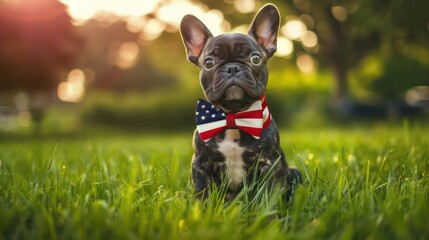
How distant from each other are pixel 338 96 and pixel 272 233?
2045 centimetres

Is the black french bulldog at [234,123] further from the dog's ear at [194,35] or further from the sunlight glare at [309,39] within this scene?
the sunlight glare at [309,39]

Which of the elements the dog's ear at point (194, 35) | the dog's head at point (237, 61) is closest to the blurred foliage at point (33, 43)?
the dog's ear at point (194, 35)

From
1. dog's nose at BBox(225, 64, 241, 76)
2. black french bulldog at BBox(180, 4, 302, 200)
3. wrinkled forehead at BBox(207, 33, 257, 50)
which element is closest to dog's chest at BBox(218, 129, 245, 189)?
black french bulldog at BBox(180, 4, 302, 200)

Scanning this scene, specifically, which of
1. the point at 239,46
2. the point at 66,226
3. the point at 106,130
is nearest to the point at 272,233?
the point at 66,226

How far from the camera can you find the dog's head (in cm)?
293

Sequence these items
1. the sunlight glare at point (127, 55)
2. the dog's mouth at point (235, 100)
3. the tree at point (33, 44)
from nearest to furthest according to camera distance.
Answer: the dog's mouth at point (235, 100) < the tree at point (33, 44) < the sunlight glare at point (127, 55)

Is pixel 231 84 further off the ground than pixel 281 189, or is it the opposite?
pixel 231 84

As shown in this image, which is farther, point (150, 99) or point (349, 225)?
point (150, 99)

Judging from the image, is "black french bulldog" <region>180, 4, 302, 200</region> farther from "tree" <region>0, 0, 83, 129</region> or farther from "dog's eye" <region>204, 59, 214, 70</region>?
"tree" <region>0, 0, 83, 129</region>

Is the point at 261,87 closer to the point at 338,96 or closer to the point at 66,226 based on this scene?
the point at 66,226

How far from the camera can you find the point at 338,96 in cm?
2173

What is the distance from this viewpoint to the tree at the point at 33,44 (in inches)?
680

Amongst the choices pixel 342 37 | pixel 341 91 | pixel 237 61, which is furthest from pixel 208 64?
pixel 342 37

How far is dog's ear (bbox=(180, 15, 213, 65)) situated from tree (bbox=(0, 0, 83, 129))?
15.6 m
